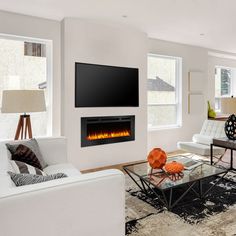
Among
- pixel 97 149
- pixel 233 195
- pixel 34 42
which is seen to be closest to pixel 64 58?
pixel 34 42

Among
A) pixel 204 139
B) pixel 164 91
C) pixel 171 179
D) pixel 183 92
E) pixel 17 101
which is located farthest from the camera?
pixel 183 92

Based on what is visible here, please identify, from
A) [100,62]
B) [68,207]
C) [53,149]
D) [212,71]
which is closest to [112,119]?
[100,62]

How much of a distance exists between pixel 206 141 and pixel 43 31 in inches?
140

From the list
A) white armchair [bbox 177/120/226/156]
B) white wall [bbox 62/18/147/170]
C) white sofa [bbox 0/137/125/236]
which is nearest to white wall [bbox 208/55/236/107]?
white armchair [bbox 177/120/226/156]

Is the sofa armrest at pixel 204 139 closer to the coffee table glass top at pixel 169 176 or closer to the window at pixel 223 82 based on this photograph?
the coffee table glass top at pixel 169 176

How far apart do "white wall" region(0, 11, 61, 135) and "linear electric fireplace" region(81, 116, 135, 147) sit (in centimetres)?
49

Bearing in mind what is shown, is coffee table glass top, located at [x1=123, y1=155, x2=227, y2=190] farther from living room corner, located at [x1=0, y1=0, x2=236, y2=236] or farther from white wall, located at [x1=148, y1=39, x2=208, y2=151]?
white wall, located at [x1=148, y1=39, x2=208, y2=151]

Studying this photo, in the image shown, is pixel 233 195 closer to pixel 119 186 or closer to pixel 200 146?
pixel 200 146

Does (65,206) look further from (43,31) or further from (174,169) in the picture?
(43,31)

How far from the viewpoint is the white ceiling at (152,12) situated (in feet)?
10.5

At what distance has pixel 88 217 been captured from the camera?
1.44 m

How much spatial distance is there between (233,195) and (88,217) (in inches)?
87.8

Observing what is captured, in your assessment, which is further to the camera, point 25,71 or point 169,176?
point 25,71

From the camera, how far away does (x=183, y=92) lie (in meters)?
5.59
